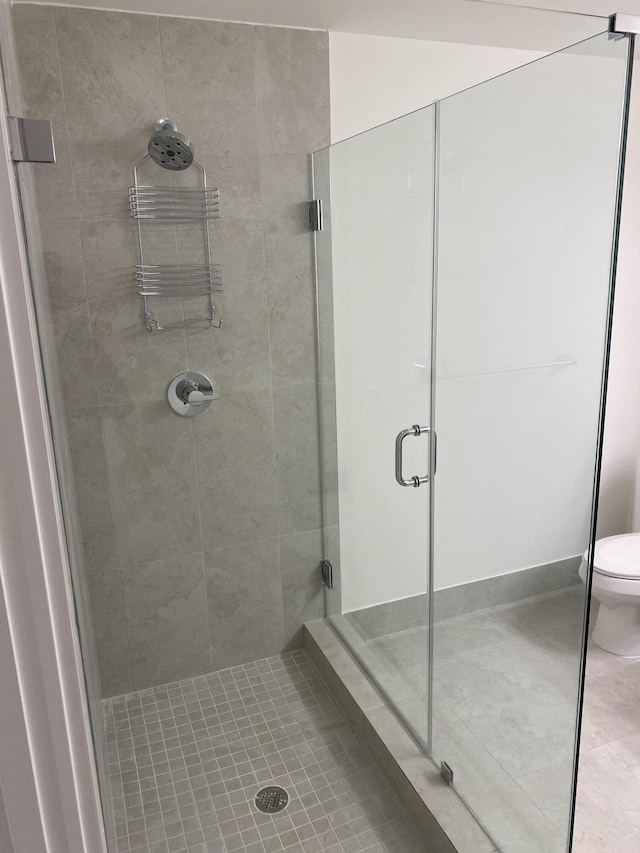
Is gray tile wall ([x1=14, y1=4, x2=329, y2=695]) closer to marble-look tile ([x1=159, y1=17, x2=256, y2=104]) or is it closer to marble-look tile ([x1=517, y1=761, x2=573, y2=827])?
marble-look tile ([x1=159, y1=17, x2=256, y2=104])

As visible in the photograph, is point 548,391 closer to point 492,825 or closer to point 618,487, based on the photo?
point 492,825

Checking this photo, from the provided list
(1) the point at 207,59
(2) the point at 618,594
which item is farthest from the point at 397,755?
(1) the point at 207,59

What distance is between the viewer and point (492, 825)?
167 cm

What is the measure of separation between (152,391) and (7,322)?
169 centimetres

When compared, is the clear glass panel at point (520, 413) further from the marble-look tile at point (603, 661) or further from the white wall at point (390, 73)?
the marble-look tile at point (603, 661)

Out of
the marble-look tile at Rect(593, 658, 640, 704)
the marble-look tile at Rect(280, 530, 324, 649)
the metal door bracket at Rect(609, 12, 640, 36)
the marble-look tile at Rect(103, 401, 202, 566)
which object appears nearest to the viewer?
the metal door bracket at Rect(609, 12, 640, 36)

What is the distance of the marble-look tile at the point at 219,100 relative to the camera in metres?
2.03

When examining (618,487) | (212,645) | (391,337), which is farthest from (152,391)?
(618,487)

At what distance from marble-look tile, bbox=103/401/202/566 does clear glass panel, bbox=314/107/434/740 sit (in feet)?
1.81

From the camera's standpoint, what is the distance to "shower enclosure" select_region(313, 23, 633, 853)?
1.31 meters

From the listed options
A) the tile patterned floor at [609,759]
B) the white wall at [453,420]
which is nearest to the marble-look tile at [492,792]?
the tile patterned floor at [609,759]

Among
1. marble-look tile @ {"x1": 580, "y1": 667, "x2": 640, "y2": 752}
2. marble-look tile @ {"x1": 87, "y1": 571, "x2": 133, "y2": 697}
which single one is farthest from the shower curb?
marble-look tile @ {"x1": 87, "y1": 571, "x2": 133, "y2": 697}

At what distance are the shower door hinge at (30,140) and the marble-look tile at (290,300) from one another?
1634 millimetres

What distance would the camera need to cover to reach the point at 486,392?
1654 millimetres
